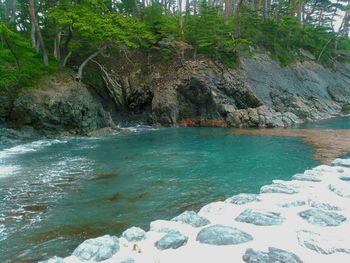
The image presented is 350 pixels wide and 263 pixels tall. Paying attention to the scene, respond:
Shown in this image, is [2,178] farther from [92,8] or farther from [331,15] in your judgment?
[331,15]

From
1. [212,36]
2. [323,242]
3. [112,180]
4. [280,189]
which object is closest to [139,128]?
[212,36]

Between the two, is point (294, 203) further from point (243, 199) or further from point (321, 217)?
point (243, 199)

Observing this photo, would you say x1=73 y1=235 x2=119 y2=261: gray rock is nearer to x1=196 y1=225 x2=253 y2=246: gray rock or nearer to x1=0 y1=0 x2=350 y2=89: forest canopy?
x1=196 y1=225 x2=253 y2=246: gray rock

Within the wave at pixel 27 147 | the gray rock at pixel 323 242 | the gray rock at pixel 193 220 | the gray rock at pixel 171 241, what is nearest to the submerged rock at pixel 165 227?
the gray rock at pixel 193 220

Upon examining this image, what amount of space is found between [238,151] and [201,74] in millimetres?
11795

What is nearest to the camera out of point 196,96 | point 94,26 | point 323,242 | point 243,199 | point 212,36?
point 323,242

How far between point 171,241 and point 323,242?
198 cm

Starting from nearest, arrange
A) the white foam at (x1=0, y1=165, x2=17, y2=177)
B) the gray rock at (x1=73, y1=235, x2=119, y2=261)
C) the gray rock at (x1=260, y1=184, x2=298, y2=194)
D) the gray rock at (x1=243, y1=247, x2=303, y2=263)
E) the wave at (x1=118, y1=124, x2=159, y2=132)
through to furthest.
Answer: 1. the gray rock at (x1=243, y1=247, x2=303, y2=263)
2. the gray rock at (x1=73, y1=235, x2=119, y2=261)
3. the gray rock at (x1=260, y1=184, x2=298, y2=194)
4. the white foam at (x1=0, y1=165, x2=17, y2=177)
5. the wave at (x1=118, y1=124, x2=159, y2=132)

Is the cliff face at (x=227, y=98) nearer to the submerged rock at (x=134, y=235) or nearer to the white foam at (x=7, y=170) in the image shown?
the white foam at (x=7, y=170)

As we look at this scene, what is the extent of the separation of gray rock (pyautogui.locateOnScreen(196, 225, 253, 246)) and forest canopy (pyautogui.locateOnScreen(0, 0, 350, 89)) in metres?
14.6

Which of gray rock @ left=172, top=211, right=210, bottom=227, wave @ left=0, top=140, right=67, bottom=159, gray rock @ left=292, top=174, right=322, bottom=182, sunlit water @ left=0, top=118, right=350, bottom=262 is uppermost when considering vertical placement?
gray rock @ left=292, top=174, right=322, bottom=182

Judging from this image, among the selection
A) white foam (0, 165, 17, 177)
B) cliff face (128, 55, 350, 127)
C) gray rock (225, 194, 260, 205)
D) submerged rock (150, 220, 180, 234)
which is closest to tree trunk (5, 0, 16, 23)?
cliff face (128, 55, 350, 127)

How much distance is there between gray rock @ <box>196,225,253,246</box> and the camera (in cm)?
475

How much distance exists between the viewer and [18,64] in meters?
18.6
